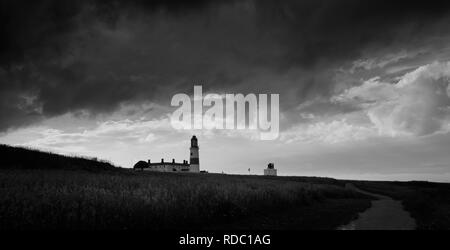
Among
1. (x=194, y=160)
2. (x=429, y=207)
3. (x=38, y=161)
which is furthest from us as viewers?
(x=194, y=160)

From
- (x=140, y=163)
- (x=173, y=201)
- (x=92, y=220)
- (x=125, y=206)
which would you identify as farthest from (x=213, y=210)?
(x=140, y=163)

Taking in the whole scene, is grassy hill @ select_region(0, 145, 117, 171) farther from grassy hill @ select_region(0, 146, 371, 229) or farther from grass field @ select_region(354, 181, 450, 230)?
grass field @ select_region(354, 181, 450, 230)

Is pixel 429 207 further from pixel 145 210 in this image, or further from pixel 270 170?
pixel 270 170

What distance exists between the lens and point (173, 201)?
15281 mm

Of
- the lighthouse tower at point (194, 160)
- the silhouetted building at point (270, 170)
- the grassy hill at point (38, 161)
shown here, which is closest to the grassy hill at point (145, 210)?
the grassy hill at point (38, 161)

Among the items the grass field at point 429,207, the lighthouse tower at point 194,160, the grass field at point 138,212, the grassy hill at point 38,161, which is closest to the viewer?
the grass field at point 138,212

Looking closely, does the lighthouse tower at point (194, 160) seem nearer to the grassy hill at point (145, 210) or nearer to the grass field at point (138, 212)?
the grassy hill at point (145, 210)

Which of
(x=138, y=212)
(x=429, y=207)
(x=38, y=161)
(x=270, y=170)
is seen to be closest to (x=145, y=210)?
(x=138, y=212)

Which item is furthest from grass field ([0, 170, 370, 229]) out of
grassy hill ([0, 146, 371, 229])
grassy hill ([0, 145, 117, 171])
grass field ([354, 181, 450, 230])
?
grassy hill ([0, 145, 117, 171])
